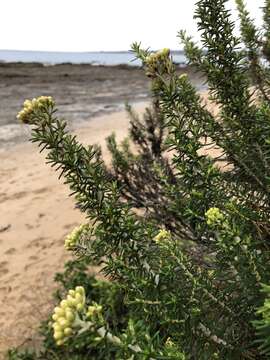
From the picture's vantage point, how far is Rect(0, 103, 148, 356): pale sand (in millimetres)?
4922

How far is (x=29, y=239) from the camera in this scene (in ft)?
22.9

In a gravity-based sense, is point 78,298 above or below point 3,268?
above

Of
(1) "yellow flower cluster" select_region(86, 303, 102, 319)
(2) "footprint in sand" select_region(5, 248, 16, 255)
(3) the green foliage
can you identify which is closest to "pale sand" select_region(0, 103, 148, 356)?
(2) "footprint in sand" select_region(5, 248, 16, 255)

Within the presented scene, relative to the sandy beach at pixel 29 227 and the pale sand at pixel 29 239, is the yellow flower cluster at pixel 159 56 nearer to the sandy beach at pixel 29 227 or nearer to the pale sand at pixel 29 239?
the sandy beach at pixel 29 227

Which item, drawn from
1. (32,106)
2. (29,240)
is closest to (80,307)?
(32,106)

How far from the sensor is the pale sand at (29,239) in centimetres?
492

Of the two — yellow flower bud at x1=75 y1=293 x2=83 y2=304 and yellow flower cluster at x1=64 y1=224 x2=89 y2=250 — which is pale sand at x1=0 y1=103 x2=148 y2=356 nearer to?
yellow flower cluster at x1=64 y1=224 x2=89 y2=250

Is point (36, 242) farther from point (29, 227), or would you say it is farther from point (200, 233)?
point (200, 233)

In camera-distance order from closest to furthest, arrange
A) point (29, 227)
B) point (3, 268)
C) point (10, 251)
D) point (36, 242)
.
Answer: point (3, 268) → point (10, 251) → point (36, 242) → point (29, 227)

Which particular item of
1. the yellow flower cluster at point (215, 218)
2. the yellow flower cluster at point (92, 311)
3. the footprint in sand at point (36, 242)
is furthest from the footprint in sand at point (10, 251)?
the yellow flower cluster at point (92, 311)

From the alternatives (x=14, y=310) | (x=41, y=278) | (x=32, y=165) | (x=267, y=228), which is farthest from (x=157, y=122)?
(x=32, y=165)

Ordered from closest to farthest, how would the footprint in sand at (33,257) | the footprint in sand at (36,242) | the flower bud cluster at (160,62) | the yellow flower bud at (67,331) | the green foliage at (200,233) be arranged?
the yellow flower bud at (67,331) < the green foliage at (200,233) < the flower bud cluster at (160,62) < the footprint in sand at (33,257) < the footprint in sand at (36,242)

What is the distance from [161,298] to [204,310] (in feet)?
0.50

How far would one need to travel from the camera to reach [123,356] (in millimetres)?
1110
